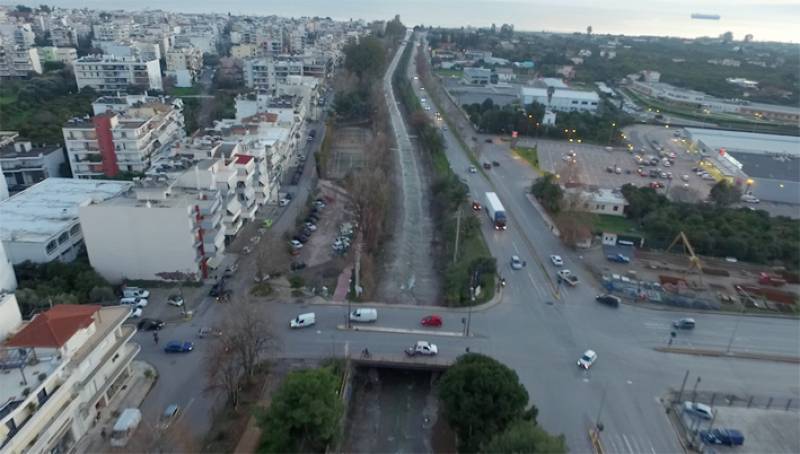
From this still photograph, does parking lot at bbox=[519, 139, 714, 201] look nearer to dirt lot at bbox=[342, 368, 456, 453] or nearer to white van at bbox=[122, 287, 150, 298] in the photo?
dirt lot at bbox=[342, 368, 456, 453]

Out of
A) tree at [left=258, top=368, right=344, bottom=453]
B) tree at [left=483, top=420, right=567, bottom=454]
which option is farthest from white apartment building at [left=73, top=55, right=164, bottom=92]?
tree at [left=483, top=420, right=567, bottom=454]

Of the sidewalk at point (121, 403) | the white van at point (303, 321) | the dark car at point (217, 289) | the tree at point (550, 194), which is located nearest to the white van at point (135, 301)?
the dark car at point (217, 289)

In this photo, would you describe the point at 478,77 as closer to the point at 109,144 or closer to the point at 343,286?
the point at 109,144

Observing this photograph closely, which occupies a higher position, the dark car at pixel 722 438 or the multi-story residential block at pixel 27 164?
the multi-story residential block at pixel 27 164

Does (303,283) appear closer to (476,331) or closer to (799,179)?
(476,331)

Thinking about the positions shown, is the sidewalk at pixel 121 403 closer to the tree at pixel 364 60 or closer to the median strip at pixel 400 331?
the median strip at pixel 400 331

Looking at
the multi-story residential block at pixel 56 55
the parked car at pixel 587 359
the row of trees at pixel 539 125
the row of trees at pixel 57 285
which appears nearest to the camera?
the parked car at pixel 587 359
